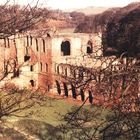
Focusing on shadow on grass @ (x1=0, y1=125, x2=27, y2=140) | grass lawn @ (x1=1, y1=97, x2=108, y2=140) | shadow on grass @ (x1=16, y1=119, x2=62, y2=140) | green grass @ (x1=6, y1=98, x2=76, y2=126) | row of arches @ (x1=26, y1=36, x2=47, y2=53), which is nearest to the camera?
shadow on grass @ (x1=0, y1=125, x2=27, y2=140)

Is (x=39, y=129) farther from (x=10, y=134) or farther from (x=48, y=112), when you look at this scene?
(x=48, y=112)

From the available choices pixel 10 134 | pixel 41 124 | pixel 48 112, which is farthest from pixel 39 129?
pixel 48 112

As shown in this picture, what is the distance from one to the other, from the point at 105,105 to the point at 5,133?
42.5ft

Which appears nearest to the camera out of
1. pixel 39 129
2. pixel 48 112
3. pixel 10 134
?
pixel 10 134

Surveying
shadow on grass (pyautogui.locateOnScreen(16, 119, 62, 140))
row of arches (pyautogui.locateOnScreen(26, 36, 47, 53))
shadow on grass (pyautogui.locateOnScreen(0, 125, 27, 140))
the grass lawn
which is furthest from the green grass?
row of arches (pyautogui.locateOnScreen(26, 36, 47, 53))

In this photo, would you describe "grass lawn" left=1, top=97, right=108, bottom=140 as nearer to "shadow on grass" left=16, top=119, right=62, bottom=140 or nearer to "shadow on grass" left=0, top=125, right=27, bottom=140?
"shadow on grass" left=16, top=119, right=62, bottom=140

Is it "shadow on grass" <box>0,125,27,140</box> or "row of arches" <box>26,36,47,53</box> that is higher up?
"row of arches" <box>26,36,47,53</box>

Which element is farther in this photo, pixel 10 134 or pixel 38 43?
pixel 38 43

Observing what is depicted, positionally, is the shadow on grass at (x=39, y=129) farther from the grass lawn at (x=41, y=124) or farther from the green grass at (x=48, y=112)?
the green grass at (x=48, y=112)

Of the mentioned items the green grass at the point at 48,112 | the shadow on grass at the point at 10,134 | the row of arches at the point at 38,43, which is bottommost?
the green grass at the point at 48,112

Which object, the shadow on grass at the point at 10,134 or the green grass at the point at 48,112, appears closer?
the shadow on grass at the point at 10,134

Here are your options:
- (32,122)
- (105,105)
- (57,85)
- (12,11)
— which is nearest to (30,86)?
(57,85)

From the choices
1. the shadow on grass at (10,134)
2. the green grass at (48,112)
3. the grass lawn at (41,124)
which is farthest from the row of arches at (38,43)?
the shadow on grass at (10,134)

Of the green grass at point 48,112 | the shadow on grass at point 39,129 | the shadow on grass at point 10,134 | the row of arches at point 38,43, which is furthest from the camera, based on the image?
the row of arches at point 38,43
